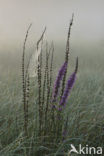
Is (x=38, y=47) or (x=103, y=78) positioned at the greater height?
(x=38, y=47)

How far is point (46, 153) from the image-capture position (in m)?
2.47

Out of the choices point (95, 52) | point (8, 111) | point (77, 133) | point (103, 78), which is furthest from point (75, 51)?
point (77, 133)

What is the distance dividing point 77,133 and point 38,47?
1045 millimetres

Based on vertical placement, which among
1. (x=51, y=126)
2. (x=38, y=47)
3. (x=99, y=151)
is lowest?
(x=99, y=151)

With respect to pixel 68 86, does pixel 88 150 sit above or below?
below

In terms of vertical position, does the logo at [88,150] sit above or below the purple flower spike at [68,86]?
below

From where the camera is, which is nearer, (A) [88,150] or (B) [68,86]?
(B) [68,86]

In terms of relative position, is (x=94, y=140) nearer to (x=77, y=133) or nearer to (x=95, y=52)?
(x=77, y=133)

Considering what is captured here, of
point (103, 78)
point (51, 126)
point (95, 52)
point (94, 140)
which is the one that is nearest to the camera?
point (51, 126)

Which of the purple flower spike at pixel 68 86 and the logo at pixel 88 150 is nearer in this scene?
the purple flower spike at pixel 68 86

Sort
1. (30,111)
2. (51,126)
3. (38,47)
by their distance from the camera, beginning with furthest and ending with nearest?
(30,111), (51,126), (38,47)

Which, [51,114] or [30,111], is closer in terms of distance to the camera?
[51,114]

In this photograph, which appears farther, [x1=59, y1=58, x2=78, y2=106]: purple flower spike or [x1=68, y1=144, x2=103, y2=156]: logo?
[x1=68, y1=144, x2=103, y2=156]: logo

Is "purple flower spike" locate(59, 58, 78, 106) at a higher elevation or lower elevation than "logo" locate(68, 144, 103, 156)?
higher
